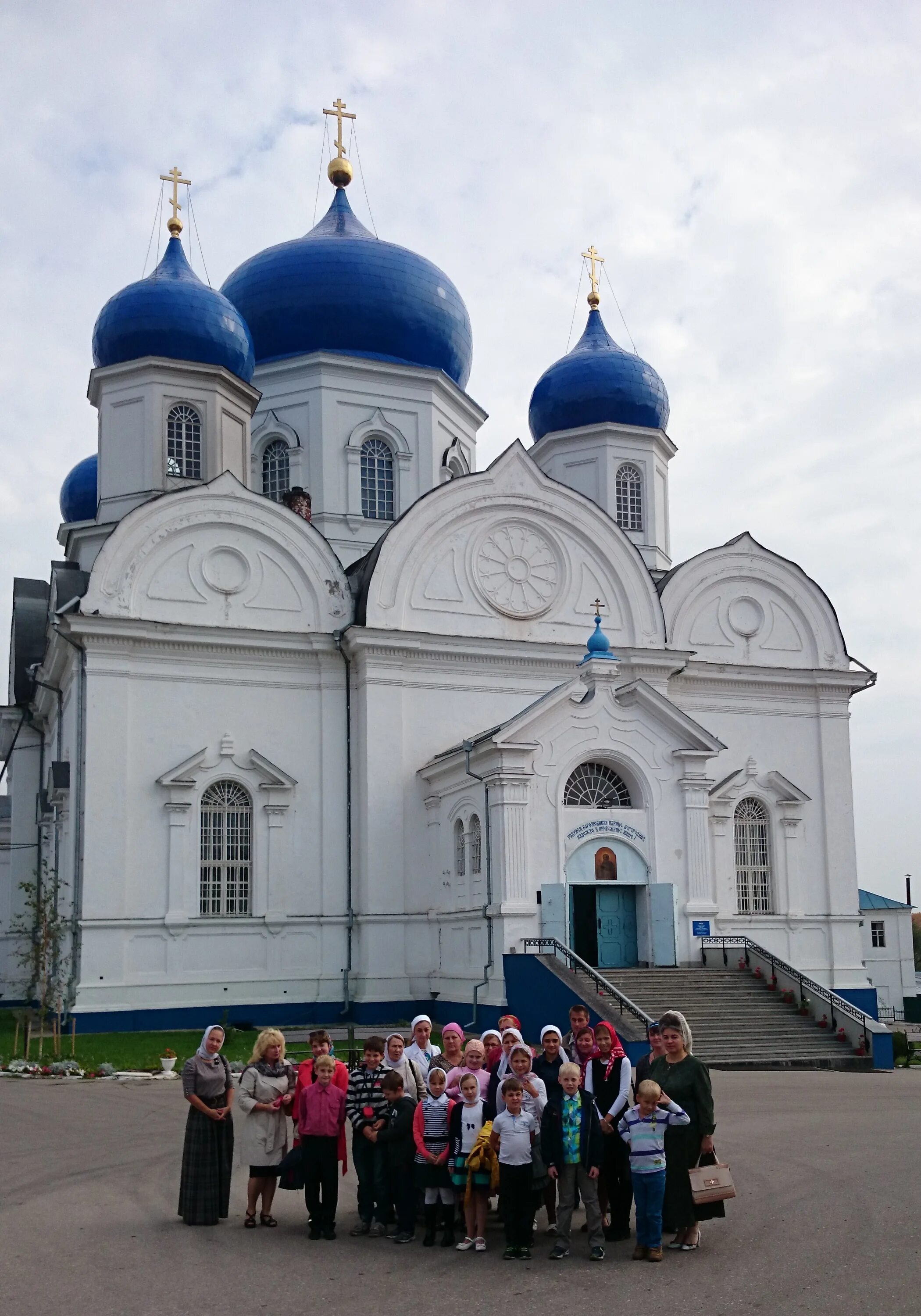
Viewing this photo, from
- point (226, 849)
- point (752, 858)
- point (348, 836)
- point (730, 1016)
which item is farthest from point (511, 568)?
point (730, 1016)

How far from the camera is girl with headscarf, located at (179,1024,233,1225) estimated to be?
891cm

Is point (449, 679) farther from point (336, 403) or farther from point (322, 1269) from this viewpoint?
point (322, 1269)

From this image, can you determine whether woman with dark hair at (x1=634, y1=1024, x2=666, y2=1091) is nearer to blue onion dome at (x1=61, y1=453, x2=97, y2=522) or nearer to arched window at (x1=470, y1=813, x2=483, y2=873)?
arched window at (x1=470, y1=813, x2=483, y2=873)

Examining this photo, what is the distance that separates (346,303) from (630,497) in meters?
7.38

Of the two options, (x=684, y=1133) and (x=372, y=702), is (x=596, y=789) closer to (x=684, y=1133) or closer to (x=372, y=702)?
(x=372, y=702)

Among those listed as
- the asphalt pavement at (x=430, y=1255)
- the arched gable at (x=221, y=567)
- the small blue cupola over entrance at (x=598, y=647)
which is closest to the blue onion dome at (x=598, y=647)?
the small blue cupola over entrance at (x=598, y=647)

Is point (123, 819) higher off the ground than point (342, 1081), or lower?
higher

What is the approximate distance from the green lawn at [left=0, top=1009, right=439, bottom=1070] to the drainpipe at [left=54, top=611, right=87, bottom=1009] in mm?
1066

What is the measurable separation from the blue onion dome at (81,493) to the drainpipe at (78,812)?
1228cm

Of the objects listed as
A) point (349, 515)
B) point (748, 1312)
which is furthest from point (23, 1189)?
point (349, 515)

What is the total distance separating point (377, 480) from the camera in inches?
1109

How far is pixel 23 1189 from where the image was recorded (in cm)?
1005

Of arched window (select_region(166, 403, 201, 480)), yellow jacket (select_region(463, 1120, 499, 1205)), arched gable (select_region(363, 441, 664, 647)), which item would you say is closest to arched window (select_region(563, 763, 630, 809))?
arched gable (select_region(363, 441, 664, 647))

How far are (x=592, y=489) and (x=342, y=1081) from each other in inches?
869
